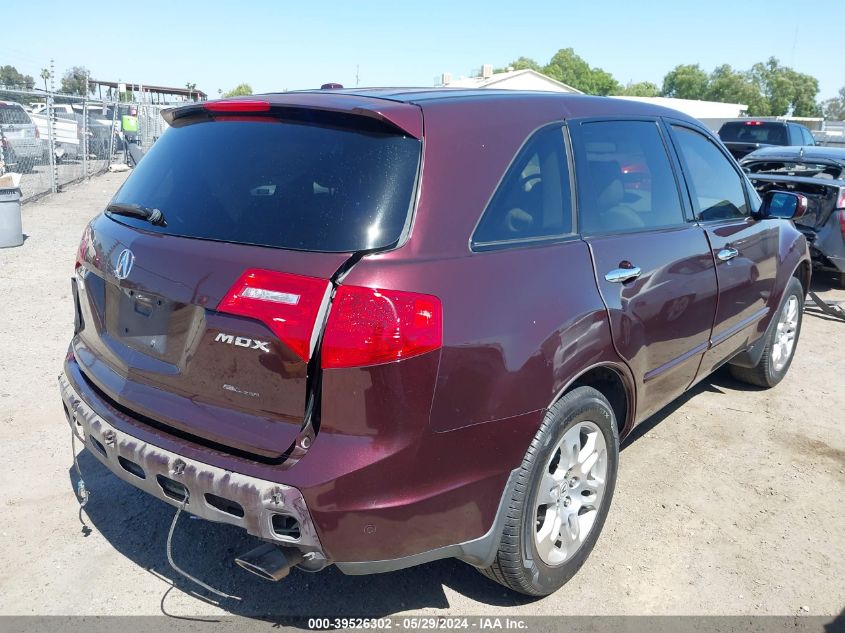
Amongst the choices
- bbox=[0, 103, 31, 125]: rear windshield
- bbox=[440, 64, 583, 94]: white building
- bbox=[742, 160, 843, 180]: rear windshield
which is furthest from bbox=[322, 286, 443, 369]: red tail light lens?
bbox=[440, 64, 583, 94]: white building

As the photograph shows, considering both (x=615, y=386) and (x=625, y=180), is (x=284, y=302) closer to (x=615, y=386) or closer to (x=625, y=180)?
(x=615, y=386)

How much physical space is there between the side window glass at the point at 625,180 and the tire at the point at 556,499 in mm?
760

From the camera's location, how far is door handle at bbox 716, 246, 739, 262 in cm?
386

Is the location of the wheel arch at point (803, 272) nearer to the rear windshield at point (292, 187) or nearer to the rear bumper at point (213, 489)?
the rear windshield at point (292, 187)

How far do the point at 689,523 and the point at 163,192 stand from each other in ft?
9.17

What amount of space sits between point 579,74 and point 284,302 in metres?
97.9

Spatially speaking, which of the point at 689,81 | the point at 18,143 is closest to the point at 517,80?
the point at 18,143

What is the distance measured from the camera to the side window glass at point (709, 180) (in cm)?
388

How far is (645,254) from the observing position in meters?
3.20

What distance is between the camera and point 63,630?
103 inches

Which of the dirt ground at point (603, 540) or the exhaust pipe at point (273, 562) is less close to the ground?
the exhaust pipe at point (273, 562)

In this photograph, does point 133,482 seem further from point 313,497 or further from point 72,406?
point 313,497

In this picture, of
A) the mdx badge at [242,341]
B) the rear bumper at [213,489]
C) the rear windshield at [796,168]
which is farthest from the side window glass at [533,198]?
the rear windshield at [796,168]

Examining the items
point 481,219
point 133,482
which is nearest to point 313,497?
point 133,482
